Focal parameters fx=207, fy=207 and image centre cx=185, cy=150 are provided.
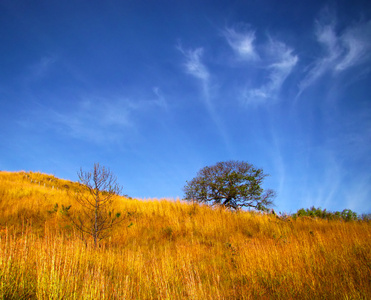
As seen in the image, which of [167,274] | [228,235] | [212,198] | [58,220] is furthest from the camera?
[212,198]

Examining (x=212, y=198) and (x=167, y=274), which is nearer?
(x=167, y=274)

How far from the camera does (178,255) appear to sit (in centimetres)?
676

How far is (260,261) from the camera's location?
5207mm

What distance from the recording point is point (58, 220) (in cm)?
1012

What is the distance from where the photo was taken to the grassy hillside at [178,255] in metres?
3.47

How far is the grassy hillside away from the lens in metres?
3.47

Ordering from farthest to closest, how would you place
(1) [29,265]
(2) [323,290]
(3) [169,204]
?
(3) [169,204] < (1) [29,265] < (2) [323,290]

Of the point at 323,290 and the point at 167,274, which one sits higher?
the point at 167,274

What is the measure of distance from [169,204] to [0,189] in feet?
33.2

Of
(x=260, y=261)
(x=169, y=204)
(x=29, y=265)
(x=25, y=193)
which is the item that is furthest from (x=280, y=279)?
(x=25, y=193)

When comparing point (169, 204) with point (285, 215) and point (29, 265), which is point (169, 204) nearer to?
point (285, 215)

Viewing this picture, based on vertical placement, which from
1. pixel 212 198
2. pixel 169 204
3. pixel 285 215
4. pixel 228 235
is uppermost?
pixel 212 198

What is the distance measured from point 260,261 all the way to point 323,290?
5.54 feet

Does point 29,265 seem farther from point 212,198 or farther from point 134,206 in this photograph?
point 212,198
